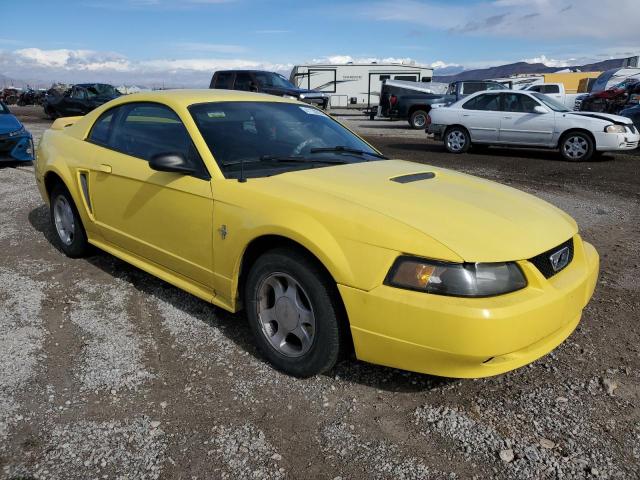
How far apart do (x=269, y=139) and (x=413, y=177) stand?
3.18 ft

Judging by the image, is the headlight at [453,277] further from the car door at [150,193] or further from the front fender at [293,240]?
the car door at [150,193]

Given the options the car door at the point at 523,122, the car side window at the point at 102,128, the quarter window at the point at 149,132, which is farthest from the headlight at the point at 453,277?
the car door at the point at 523,122

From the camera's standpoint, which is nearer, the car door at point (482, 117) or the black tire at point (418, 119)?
the car door at point (482, 117)

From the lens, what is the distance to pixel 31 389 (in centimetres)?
274

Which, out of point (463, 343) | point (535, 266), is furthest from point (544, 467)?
point (535, 266)

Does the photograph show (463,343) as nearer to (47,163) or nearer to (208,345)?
(208,345)

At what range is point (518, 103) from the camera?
11500mm

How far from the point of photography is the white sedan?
1065 centimetres

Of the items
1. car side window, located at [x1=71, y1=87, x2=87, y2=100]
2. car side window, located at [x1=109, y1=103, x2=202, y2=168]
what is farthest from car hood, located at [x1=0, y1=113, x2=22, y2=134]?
car side window, located at [x1=71, y1=87, x2=87, y2=100]

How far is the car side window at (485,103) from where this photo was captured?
11782 millimetres

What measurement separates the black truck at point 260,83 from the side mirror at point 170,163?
1379 centimetres

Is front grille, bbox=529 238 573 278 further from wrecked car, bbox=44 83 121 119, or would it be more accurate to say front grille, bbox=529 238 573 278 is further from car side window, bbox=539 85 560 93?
car side window, bbox=539 85 560 93

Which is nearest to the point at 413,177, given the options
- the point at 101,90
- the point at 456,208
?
the point at 456,208

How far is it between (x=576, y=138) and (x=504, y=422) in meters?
9.93
